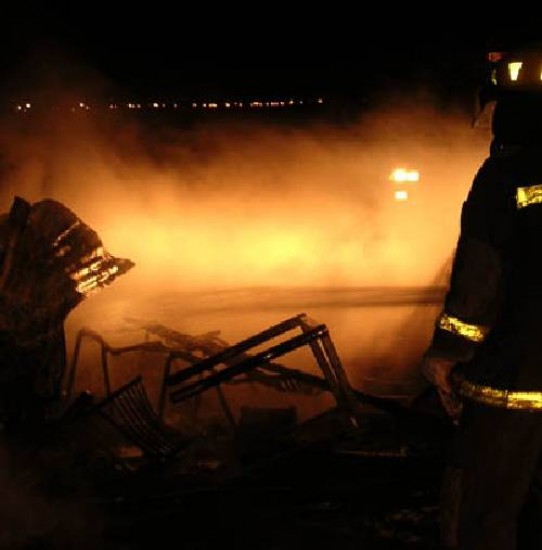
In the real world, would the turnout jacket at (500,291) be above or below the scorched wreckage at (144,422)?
above

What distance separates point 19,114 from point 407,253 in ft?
17.8

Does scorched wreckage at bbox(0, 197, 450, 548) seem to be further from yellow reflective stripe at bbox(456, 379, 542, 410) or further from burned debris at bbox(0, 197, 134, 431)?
yellow reflective stripe at bbox(456, 379, 542, 410)

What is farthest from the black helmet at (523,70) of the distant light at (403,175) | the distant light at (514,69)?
the distant light at (403,175)

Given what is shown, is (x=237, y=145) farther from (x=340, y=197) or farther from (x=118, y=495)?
(x=118, y=495)

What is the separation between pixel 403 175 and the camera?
414 inches

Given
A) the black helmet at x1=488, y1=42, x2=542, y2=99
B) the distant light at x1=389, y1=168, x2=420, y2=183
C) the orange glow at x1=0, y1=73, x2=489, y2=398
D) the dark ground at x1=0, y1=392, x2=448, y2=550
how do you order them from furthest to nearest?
the distant light at x1=389, y1=168, x2=420, y2=183 < the orange glow at x1=0, y1=73, x2=489, y2=398 < the dark ground at x1=0, y1=392, x2=448, y2=550 < the black helmet at x1=488, y1=42, x2=542, y2=99

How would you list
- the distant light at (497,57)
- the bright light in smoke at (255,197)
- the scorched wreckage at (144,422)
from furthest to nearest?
1. the bright light in smoke at (255,197)
2. the scorched wreckage at (144,422)
3. the distant light at (497,57)

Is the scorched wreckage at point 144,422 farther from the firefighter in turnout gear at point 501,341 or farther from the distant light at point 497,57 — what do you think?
the distant light at point 497,57

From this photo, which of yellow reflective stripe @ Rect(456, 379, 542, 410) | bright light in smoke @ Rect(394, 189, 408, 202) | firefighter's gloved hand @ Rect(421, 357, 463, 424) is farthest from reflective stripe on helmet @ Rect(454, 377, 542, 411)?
bright light in smoke @ Rect(394, 189, 408, 202)

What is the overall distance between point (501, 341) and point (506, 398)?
217mm

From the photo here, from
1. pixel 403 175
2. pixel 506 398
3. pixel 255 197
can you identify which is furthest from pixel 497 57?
pixel 403 175

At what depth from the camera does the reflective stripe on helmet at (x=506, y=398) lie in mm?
2836

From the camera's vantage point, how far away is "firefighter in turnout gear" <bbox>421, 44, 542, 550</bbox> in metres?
2.85

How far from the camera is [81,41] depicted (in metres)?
13.7
